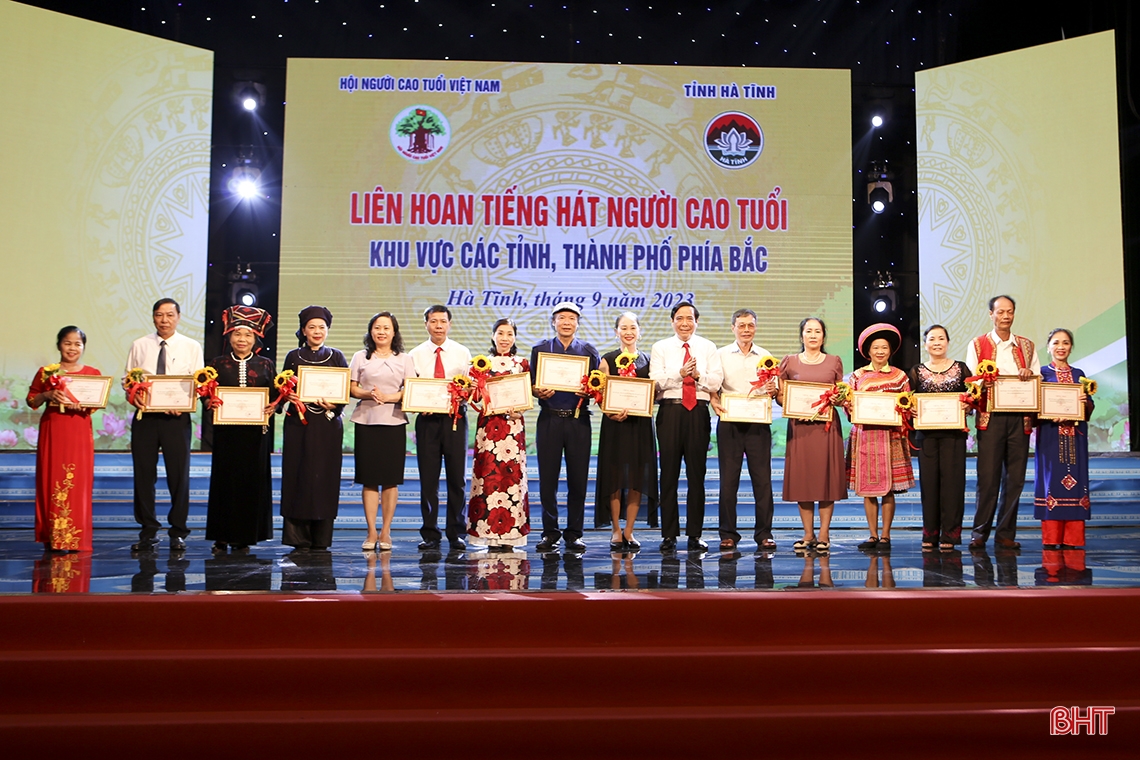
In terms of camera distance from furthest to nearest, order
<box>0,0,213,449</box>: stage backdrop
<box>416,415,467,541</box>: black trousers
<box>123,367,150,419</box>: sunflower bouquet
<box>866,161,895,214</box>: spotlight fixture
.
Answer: <box>866,161,895,214</box>: spotlight fixture < <box>0,0,213,449</box>: stage backdrop < <box>416,415,467,541</box>: black trousers < <box>123,367,150,419</box>: sunflower bouquet

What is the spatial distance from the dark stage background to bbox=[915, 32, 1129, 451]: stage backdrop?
17 centimetres

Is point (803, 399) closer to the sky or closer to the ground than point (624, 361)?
closer to the ground

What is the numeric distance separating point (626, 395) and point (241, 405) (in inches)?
90.0

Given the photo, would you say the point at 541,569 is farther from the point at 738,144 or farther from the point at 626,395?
the point at 738,144

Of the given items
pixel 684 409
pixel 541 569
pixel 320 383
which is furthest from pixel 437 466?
pixel 684 409

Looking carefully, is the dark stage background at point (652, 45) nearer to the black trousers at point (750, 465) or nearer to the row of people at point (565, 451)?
the row of people at point (565, 451)

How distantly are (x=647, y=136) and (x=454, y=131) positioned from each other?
1708 millimetres

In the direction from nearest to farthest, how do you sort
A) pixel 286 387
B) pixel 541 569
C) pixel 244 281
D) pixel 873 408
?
pixel 541 569 < pixel 286 387 < pixel 873 408 < pixel 244 281

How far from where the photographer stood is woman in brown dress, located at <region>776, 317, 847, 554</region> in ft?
18.4

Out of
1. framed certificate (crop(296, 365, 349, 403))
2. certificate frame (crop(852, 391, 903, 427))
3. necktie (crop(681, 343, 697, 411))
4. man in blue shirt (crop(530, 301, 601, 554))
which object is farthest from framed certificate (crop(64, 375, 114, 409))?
certificate frame (crop(852, 391, 903, 427))

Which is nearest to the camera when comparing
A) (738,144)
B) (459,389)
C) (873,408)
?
(459,389)

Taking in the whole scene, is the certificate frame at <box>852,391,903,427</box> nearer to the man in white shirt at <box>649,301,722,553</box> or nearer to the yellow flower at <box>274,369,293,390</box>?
the man in white shirt at <box>649,301,722,553</box>

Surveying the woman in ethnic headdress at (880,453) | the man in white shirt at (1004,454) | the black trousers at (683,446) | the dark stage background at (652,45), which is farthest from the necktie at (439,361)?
the man in white shirt at (1004,454)

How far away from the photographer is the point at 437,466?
19.0 feet
